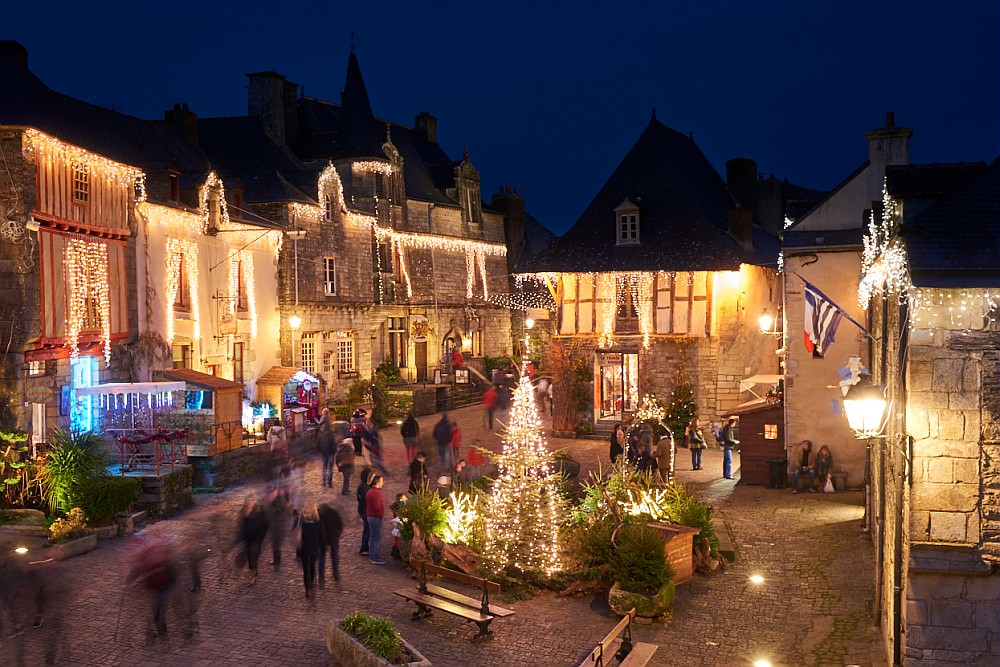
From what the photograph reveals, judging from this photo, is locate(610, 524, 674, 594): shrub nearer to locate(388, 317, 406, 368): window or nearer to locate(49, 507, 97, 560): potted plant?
locate(49, 507, 97, 560): potted plant

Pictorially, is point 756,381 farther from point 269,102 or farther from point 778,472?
point 269,102

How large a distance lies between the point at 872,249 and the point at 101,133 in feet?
65.6

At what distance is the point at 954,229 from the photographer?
808 cm

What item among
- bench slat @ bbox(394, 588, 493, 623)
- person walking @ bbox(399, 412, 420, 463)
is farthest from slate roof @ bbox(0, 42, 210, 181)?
bench slat @ bbox(394, 588, 493, 623)

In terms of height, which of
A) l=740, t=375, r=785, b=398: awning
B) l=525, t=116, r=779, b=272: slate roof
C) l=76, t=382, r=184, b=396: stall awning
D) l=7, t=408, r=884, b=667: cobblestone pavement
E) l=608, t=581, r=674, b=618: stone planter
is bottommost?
l=7, t=408, r=884, b=667: cobblestone pavement

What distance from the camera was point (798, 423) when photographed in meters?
18.8

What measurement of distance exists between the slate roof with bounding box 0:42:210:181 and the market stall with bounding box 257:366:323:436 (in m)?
5.96

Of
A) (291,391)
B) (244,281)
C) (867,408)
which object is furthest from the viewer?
(291,391)

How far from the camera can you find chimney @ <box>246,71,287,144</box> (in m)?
32.2

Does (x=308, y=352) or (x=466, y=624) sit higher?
(x=308, y=352)

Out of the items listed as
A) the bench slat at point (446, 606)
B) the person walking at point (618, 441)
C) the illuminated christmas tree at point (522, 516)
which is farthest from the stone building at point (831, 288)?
the bench slat at point (446, 606)

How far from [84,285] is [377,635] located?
1290 cm

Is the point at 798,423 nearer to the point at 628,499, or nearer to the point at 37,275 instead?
the point at 628,499

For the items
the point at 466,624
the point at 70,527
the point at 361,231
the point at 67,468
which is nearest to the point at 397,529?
the point at 466,624
